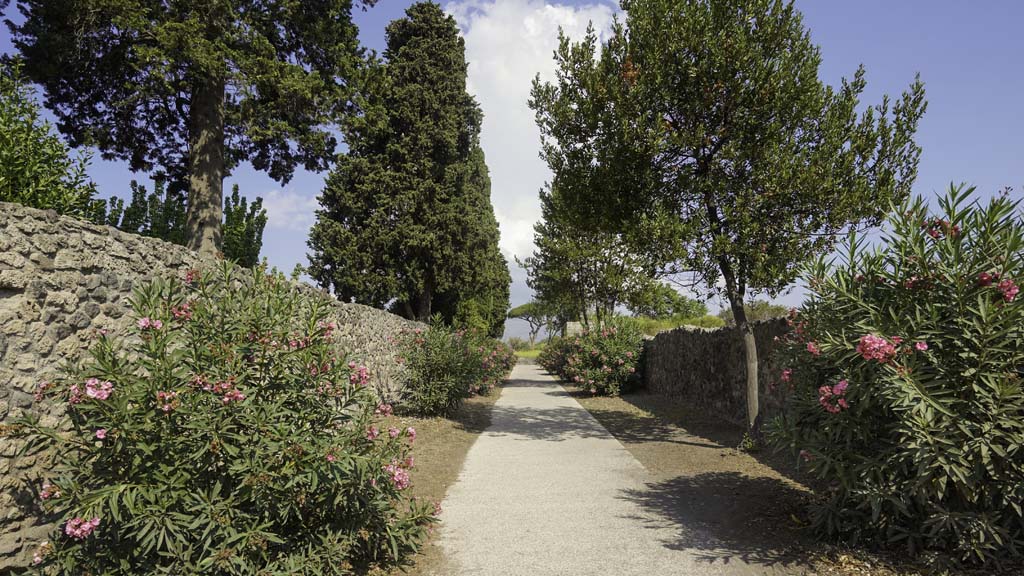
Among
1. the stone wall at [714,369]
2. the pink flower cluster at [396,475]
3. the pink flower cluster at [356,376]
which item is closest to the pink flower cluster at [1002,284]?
the pink flower cluster at [396,475]

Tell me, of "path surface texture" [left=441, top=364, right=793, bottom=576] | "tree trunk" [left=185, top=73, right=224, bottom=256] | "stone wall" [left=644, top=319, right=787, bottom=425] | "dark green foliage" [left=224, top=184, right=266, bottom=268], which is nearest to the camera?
"path surface texture" [left=441, top=364, right=793, bottom=576]

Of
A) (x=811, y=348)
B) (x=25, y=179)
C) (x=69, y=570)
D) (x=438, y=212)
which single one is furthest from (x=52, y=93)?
(x=811, y=348)

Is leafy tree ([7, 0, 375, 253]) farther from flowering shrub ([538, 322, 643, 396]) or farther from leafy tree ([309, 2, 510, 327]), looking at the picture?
flowering shrub ([538, 322, 643, 396])

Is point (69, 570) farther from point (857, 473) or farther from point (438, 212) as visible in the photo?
point (438, 212)

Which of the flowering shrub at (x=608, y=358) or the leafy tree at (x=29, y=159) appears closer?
the leafy tree at (x=29, y=159)

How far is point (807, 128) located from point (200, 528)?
29.9ft

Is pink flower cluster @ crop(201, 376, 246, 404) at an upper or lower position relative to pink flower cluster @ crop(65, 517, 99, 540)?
upper

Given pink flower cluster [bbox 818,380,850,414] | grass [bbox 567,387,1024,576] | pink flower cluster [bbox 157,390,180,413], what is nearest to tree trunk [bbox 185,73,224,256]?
pink flower cluster [bbox 157,390,180,413]

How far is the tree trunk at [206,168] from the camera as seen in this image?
10438mm

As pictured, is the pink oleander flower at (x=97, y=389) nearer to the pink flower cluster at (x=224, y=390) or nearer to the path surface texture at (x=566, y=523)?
the pink flower cluster at (x=224, y=390)

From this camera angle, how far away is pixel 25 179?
4.74m

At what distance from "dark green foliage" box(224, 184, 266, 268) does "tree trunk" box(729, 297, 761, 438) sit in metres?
12.4

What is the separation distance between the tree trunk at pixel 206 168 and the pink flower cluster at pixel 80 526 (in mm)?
8454

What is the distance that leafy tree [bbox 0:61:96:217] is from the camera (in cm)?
463
